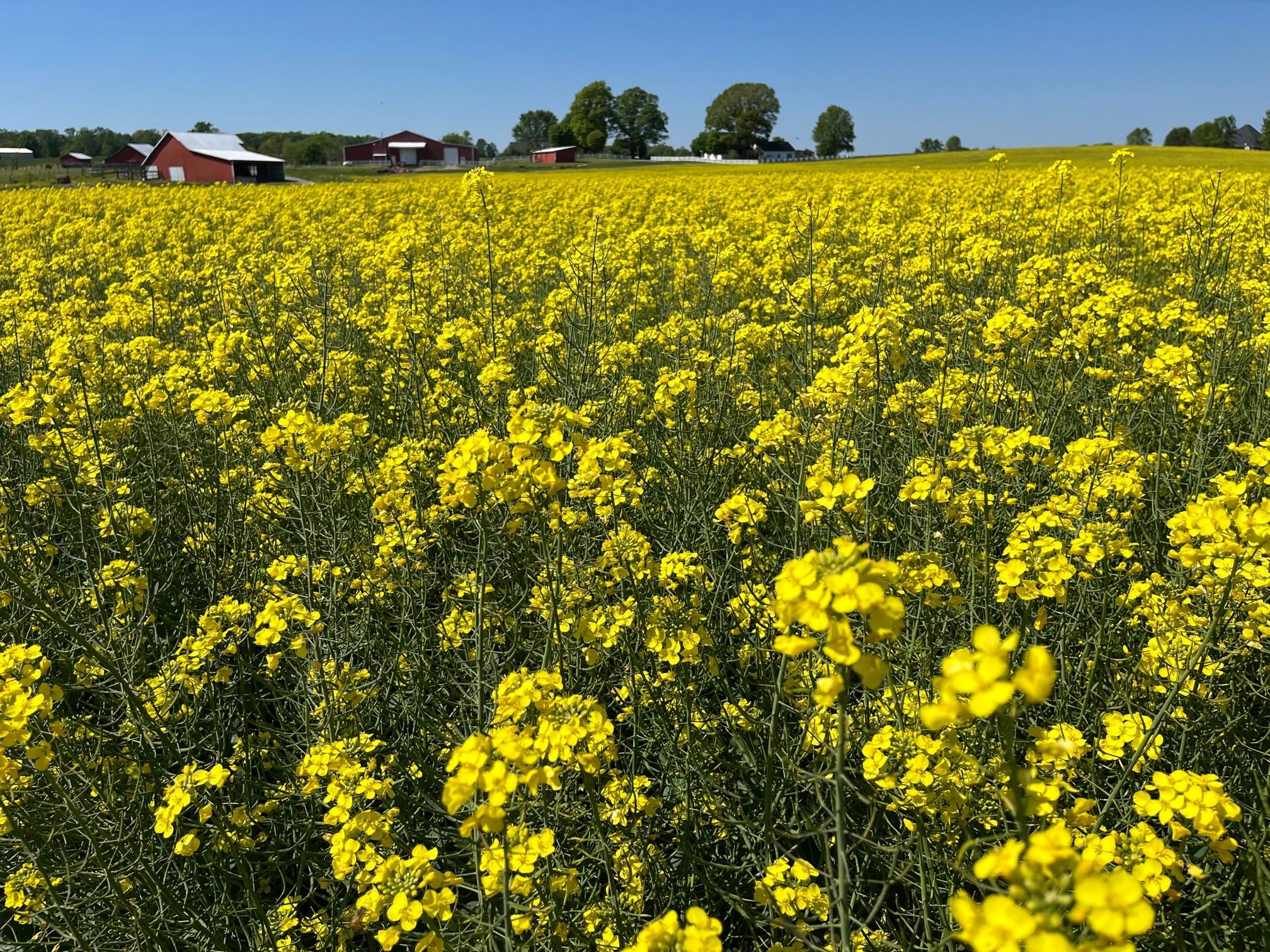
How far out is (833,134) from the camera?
284ft

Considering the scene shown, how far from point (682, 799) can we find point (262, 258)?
667 centimetres

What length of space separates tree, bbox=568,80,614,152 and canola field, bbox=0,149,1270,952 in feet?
264

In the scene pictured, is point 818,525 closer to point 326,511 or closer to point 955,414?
point 955,414

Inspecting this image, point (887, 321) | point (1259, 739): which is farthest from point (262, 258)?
point (1259, 739)

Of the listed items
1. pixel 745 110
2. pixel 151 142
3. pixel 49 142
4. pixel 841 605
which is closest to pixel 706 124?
pixel 745 110

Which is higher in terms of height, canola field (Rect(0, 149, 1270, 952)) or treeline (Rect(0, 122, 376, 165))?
treeline (Rect(0, 122, 376, 165))

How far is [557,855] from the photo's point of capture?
2107 millimetres

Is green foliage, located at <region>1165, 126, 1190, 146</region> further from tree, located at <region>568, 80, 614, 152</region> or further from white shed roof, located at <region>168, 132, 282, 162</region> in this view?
white shed roof, located at <region>168, 132, 282, 162</region>

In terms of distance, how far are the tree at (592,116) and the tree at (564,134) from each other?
0.20 meters

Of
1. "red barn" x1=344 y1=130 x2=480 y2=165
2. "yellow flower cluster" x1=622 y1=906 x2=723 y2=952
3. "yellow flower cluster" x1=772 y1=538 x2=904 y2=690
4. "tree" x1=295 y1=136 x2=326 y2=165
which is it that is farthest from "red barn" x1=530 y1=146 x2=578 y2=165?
"yellow flower cluster" x1=622 y1=906 x2=723 y2=952

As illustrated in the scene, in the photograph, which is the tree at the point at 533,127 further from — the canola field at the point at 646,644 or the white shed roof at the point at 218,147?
the canola field at the point at 646,644

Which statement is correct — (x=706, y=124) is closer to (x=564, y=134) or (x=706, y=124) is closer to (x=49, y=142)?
(x=564, y=134)

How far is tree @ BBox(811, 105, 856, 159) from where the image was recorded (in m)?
86.7

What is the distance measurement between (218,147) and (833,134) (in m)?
66.6
